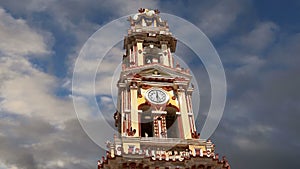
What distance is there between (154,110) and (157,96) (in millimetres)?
1975

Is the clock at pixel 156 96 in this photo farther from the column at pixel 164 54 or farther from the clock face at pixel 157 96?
the column at pixel 164 54

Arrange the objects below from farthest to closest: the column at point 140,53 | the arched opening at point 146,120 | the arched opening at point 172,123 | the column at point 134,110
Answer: the column at point 140,53
the arched opening at point 146,120
the arched opening at point 172,123
the column at point 134,110

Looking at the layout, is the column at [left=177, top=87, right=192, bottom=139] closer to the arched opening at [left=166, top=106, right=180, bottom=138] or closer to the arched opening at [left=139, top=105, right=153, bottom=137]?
the arched opening at [left=166, top=106, right=180, bottom=138]

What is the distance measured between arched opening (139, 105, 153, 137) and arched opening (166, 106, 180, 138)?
1983 mm

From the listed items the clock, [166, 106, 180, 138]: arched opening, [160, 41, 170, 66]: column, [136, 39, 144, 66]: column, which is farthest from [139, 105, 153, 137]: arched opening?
[160, 41, 170, 66]: column

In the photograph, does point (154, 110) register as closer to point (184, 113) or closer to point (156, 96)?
point (156, 96)

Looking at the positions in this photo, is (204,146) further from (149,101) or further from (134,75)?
(134,75)

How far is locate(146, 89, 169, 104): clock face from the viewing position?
43125 mm

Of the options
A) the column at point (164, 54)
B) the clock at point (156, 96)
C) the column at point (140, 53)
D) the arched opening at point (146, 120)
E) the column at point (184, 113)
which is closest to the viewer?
the column at point (184, 113)

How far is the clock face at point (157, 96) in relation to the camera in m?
43.1

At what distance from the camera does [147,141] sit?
3788 centimetres

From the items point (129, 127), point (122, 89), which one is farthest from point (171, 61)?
point (129, 127)

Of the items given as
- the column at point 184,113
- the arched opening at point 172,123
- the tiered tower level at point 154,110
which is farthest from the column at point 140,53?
the arched opening at point 172,123

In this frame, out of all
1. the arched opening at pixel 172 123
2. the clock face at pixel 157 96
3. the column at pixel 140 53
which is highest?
the column at pixel 140 53
